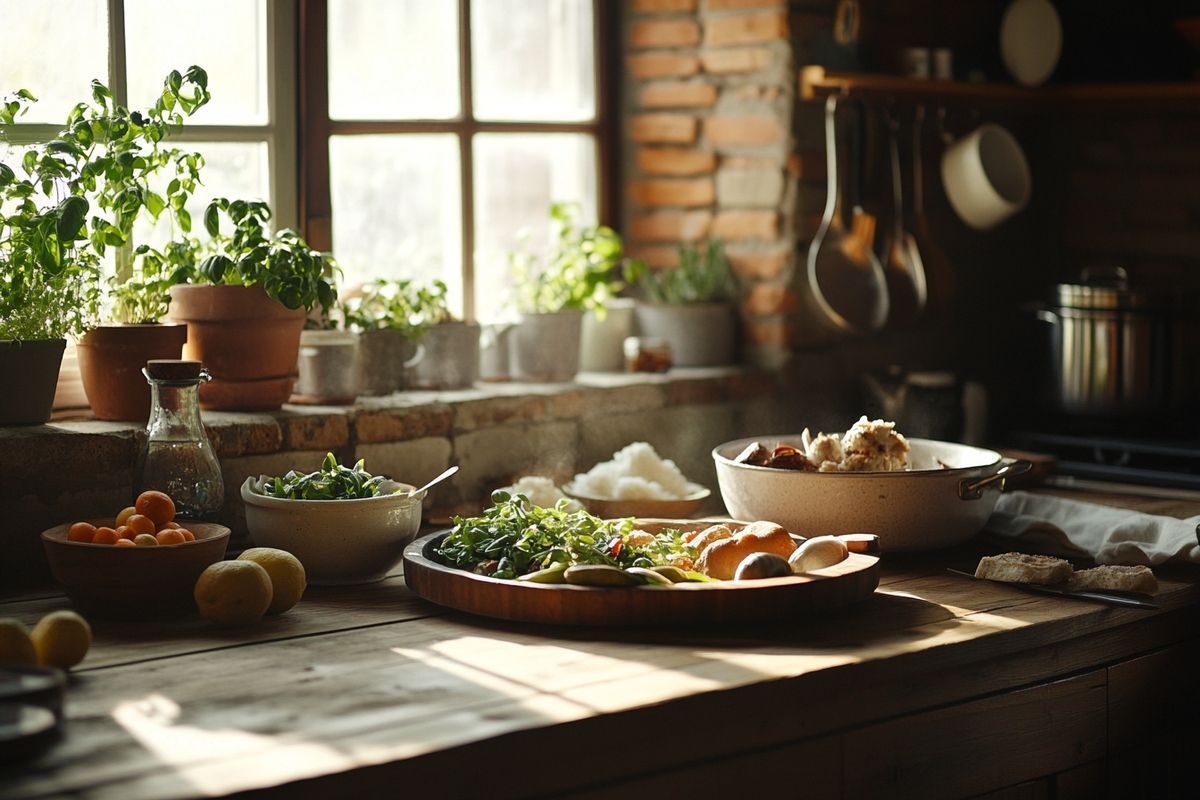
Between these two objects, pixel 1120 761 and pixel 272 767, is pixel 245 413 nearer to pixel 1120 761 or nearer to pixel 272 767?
pixel 272 767

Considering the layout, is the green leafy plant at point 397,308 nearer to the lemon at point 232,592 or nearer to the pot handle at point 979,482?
the lemon at point 232,592

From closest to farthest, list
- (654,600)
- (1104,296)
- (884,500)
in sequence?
(654,600), (884,500), (1104,296)

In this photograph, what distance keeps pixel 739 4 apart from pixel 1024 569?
135cm

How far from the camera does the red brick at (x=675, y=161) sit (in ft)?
9.77

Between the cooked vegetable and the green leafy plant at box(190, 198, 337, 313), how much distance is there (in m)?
0.28

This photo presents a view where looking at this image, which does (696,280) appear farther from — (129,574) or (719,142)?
(129,574)

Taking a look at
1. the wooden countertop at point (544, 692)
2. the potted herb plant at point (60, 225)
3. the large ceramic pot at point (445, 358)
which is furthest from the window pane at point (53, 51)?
the wooden countertop at point (544, 692)

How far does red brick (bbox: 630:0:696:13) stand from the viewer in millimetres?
2949

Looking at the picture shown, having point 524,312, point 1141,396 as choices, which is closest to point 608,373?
point 524,312

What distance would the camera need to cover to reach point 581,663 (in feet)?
5.40

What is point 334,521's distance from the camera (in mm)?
1981

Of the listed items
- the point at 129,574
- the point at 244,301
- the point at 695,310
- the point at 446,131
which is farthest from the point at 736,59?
the point at 129,574

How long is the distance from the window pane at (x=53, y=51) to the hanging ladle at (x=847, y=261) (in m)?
1.32

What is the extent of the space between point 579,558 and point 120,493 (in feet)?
2.26
